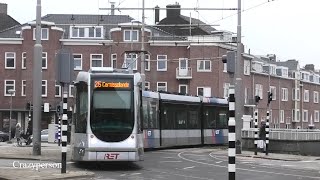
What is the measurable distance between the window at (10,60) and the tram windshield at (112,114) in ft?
163

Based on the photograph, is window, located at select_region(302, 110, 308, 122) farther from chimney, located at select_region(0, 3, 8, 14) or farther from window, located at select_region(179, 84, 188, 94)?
chimney, located at select_region(0, 3, 8, 14)

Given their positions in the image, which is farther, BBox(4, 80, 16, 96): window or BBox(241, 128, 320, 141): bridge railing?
BBox(4, 80, 16, 96): window

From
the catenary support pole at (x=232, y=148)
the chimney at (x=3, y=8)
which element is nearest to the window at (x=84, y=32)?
the chimney at (x=3, y=8)

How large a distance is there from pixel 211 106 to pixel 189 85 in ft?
103

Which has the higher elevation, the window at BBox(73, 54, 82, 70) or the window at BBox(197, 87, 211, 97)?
the window at BBox(73, 54, 82, 70)

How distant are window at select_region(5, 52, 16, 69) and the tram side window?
161ft

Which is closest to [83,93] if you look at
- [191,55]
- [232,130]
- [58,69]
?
[58,69]

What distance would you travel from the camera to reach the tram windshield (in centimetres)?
1897

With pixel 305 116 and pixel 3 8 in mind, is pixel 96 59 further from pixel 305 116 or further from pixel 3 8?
pixel 305 116

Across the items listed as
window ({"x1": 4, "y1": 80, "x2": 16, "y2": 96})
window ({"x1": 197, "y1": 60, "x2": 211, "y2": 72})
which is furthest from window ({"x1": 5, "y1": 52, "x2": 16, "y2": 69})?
window ({"x1": 197, "y1": 60, "x2": 211, "y2": 72})

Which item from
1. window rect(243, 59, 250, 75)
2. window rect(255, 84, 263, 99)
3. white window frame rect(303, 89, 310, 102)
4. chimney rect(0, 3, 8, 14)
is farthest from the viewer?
white window frame rect(303, 89, 310, 102)

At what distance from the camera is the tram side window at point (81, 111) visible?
19.3 metres

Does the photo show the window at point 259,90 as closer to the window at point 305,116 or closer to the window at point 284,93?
the window at point 284,93

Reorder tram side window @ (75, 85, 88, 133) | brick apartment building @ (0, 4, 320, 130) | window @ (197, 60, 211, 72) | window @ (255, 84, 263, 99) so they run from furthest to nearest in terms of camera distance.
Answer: window @ (255, 84, 263, 99), window @ (197, 60, 211, 72), brick apartment building @ (0, 4, 320, 130), tram side window @ (75, 85, 88, 133)
